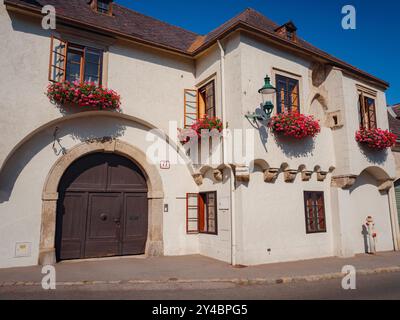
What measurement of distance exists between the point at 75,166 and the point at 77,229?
6.37 ft

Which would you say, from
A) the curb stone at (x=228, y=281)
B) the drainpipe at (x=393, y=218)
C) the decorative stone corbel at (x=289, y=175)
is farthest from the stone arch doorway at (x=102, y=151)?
the drainpipe at (x=393, y=218)

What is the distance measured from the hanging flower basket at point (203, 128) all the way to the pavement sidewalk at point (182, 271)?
3985mm

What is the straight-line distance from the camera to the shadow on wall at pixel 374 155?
38.9 ft

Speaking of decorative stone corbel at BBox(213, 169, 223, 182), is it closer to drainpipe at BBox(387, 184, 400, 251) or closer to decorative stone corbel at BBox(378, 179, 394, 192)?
decorative stone corbel at BBox(378, 179, 394, 192)

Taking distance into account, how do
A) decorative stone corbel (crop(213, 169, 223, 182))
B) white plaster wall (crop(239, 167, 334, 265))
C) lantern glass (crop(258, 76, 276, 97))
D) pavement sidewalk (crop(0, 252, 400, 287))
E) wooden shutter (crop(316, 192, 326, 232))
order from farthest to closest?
wooden shutter (crop(316, 192, 326, 232)), decorative stone corbel (crop(213, 169, 223, 182)), white plaster wall (crop(239, 167, 334, 265)), lantern glass (crop(258, 76, 276, 97)), pavement sidewalk (crop(0, 252, 400, 287))

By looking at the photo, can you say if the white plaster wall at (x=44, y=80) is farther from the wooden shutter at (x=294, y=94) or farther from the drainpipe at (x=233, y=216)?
the wooden shutter at (x=294, y=94)

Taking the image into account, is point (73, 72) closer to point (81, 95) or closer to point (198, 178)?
point (81, 95)

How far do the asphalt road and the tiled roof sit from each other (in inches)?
288

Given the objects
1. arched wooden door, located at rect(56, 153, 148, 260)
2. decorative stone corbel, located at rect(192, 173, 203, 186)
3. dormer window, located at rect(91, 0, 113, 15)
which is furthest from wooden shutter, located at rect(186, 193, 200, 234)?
dormer window, located at rect(91, 0, 113, 15)

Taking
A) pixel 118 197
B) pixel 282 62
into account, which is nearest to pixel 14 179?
pixel 118 197

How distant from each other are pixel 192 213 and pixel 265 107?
4.39 meters

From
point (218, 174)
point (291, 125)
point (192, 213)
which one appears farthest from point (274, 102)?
point (192, 213)

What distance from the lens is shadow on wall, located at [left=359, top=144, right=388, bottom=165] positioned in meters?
11.9

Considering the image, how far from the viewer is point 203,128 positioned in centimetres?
1043
